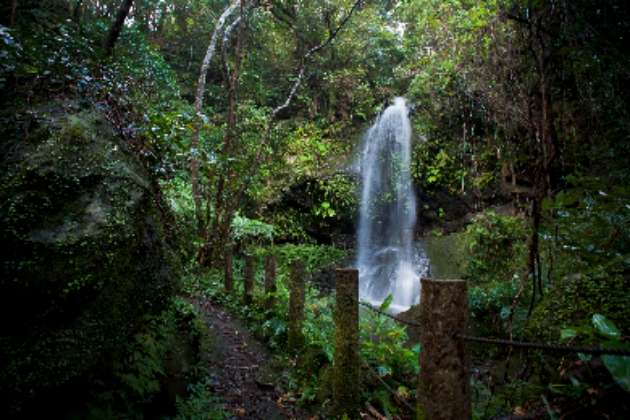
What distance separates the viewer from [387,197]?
1334cm

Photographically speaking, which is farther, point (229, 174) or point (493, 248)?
point (493, 248)

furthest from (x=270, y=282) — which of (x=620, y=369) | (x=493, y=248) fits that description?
(x=493, y=248)

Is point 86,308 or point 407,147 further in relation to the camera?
point 407,147

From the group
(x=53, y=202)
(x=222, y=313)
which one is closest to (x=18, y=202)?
(x=53, y=202)

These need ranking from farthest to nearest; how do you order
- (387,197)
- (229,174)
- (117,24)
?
(387,197) < (229,174) < (117,24)

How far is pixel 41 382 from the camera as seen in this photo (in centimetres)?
181

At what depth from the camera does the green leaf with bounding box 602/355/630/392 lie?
1451mm

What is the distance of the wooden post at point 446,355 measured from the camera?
174 centimetres

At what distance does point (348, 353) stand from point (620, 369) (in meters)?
2.17

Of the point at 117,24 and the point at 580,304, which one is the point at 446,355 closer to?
the point at 580,304

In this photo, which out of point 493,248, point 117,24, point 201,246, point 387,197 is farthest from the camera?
point 387,197

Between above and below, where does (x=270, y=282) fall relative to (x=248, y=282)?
above

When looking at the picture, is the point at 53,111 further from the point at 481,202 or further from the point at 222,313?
the point at 481,202

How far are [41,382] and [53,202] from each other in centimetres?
96
